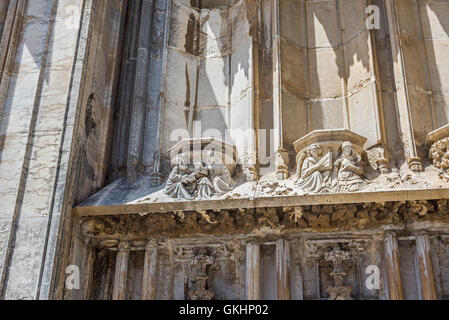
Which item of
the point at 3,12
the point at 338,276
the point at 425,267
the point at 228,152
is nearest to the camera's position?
the point at 425,267

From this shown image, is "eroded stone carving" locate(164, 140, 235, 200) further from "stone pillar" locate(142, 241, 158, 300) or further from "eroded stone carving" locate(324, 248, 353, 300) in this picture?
"eroded stone carving" locate(324, 248, 353, 300)

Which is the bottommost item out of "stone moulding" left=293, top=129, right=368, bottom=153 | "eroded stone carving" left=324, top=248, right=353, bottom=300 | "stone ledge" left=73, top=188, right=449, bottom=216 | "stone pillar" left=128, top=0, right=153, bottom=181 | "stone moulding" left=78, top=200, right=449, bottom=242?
"eroded stone carving" left=324, top=248, right=353, bottom=300

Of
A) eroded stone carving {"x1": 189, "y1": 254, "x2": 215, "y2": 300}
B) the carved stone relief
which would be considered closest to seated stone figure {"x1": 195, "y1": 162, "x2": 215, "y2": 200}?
eroded stone carving {"x1": 189, "y1": 254, "x2": 215, "y2": 300}

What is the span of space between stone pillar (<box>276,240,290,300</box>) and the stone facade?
0.05ft

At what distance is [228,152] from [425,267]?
2331 millimetres

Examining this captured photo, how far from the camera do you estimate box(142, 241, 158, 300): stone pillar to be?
22.7ft

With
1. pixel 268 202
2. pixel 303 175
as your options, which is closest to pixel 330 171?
pixel 303 175

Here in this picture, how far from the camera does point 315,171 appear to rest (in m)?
6.91

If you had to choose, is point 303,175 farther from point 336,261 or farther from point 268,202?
point 336,261

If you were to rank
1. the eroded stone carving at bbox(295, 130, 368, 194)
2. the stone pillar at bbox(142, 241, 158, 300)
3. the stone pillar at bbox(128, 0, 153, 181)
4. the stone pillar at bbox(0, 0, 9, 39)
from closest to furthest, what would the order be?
the eroded stone carving at bbox(295, 130, 368, 194) → the stone pillar at bbox(142, 241, 158, 300) → the stone pillar at bbox(128, 0, 153, 181) → the stone pillar at bbox(0, 0, 9, 39)

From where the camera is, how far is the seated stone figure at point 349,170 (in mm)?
6738

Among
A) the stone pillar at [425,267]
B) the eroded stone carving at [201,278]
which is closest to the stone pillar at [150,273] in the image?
the eroded stone carving at [201,278]
